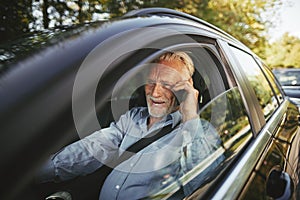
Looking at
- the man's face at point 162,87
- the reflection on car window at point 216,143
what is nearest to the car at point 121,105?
the reflection on car window at point 216,143

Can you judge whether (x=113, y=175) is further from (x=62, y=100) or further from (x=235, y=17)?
(x=235, y=17)

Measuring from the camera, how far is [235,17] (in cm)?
1290

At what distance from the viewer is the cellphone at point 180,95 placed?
1518mm

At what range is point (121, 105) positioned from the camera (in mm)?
1923

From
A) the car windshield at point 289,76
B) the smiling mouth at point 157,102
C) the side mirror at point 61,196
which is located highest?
the smiling mouth at point 157,102

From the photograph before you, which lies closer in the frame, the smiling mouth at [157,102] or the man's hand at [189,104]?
the man's hand at [189,104]

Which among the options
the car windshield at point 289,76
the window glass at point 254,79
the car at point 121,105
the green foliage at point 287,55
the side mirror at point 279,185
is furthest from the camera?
the green foliage at point 287,55

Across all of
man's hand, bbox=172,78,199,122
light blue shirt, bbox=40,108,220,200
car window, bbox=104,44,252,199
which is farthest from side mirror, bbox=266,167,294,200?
man's hand, bbox=172,78,199,122

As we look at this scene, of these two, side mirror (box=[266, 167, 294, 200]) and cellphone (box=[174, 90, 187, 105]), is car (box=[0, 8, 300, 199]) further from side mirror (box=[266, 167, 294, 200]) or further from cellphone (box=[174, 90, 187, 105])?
cellphone (box=[174, 90, 187, 105])

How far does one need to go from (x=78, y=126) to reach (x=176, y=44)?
0.61 metres

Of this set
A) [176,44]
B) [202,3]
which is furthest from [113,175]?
[202,3]

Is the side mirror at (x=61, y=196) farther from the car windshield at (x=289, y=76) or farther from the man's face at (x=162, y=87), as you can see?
the car windshield at (x=289, y=76)

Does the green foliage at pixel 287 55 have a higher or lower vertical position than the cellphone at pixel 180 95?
lower

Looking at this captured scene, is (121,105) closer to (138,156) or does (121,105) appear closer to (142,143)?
(142,143)
